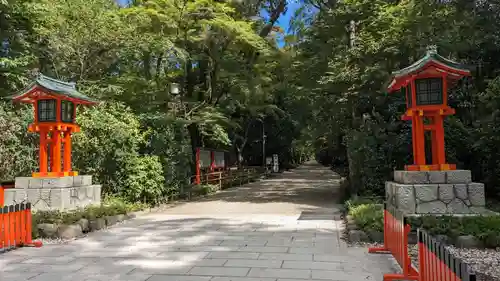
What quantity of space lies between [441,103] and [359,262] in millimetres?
4420

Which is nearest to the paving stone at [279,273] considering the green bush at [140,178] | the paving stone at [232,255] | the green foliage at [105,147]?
the paving stone at [232,255]

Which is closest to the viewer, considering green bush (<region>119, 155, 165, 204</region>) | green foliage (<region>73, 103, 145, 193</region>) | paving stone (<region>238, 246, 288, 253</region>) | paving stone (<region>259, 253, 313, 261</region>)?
paving stone (<region>259, 253, 313, 261</region>)

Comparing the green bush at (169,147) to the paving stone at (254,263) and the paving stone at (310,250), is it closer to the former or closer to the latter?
the paving stone at (310,250)

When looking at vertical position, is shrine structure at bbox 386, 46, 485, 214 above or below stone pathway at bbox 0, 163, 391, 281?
above

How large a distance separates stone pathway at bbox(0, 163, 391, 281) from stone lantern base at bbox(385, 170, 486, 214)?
1718 mm

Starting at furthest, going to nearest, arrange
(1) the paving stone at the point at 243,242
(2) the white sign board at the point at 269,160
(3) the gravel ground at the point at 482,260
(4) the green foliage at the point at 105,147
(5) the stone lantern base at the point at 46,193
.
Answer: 1. (2) the white sign board at the point at 269,160
2. (4) the green foliage at the point at 105,147
3. (5) the stone lantern base at the point at 46,193
4. (1) the paving stone at the point at 243,242
5. (3) the gravel ground at the point at 482,260

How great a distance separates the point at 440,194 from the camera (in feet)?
28.9

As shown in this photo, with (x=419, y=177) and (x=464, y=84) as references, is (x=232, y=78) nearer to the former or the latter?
(x=464, y=84)

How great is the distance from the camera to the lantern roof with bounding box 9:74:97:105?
10.3 m

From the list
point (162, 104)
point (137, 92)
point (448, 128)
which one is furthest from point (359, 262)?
point (162, 104)

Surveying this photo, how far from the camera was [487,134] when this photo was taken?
12008 millimetres

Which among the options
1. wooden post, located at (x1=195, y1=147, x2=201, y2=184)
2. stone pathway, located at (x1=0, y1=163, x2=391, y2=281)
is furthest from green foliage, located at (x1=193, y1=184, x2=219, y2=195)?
stone pathway, located at (x1=0, y1=163, x2=391, y2=281)

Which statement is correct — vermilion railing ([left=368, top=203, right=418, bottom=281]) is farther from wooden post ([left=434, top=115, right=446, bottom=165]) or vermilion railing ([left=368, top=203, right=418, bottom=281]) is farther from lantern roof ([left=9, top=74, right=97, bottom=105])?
lantern roof ([left=9, top=74, right=97, bottom=105])

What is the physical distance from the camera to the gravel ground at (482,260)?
18.8 ft
